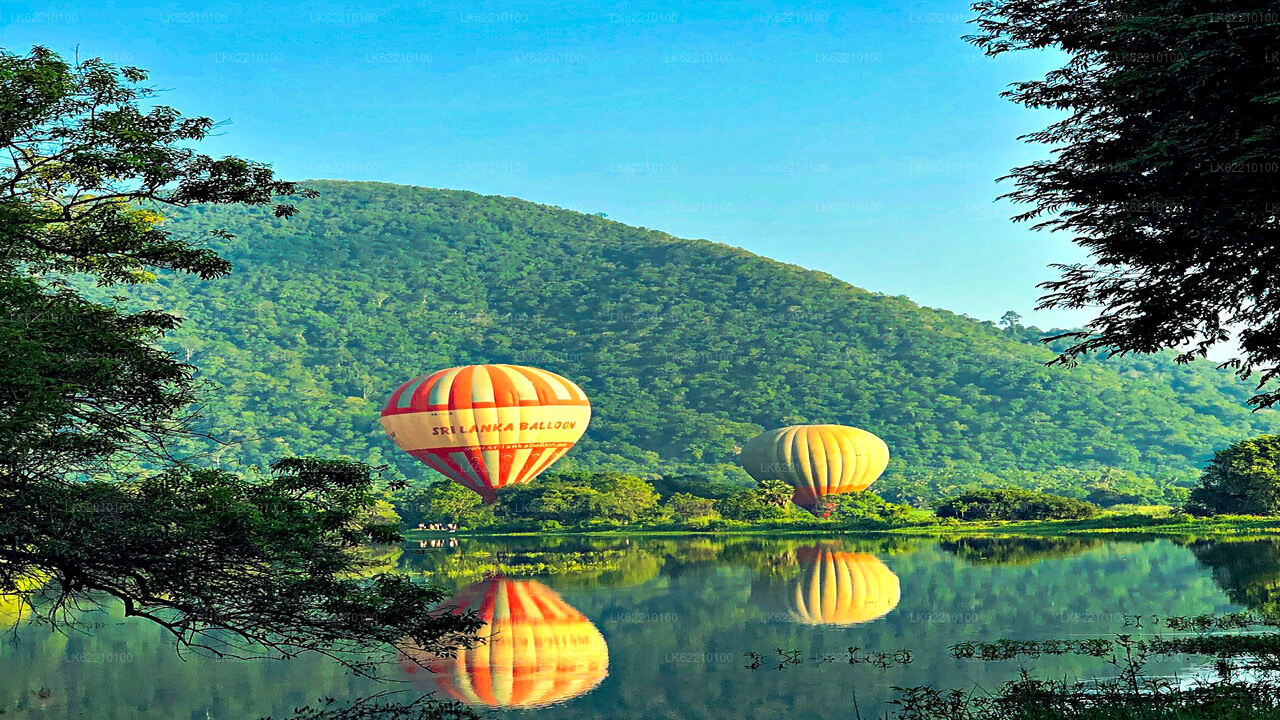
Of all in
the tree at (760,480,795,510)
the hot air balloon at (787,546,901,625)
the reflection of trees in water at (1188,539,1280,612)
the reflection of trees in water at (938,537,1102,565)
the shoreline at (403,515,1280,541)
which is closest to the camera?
the reflection of trees in water at (1188,539,1280,612)

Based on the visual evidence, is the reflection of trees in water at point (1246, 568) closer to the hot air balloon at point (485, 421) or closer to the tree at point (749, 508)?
the tree at point (749, 508)

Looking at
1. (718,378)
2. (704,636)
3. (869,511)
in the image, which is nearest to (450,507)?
(869,511)

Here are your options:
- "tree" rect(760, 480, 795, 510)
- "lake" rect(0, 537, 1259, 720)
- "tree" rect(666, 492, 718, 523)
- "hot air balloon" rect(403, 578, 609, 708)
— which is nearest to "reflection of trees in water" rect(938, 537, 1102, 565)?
"lake" rect(0, 537, 1259, 720)

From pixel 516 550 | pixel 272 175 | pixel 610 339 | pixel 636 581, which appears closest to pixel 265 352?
pixel 610 339

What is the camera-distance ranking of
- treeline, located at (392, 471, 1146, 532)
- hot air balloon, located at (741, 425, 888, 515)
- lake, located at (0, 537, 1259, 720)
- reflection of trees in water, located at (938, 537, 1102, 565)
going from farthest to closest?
hot air balloon, located at (741, 425, 888, 515) < treeline, located at (392, 471, 1146, 532) < reflection of trees in water, located at (938, 537, 1102, 565) < lake, located at (0, 537, 1259, 720)

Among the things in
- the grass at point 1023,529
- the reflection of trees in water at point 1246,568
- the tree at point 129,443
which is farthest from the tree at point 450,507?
the tree at point 129,443

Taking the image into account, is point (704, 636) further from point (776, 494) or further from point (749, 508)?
point (776, 494)

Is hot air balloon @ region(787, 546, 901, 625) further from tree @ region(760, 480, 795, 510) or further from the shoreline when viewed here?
tree @ region(760, 480, 795, 510)
